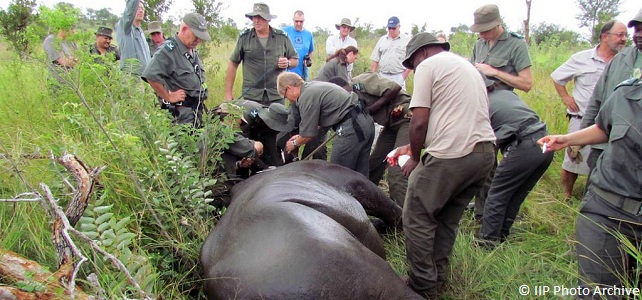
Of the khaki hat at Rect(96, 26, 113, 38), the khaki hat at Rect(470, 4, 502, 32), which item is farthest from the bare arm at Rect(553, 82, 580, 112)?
the khaki hat at Rect(96, 26, 113, 38)

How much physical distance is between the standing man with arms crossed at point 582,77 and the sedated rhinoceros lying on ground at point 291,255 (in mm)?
2541

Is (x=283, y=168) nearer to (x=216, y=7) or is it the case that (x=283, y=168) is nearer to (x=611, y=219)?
(x=611, y=219)

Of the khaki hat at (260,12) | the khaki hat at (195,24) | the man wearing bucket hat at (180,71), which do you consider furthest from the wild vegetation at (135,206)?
the khaki hat at (260,12)

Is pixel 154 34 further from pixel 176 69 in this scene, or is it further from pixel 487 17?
pixel 487 17

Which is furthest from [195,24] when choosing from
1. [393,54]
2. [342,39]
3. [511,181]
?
[342,39]

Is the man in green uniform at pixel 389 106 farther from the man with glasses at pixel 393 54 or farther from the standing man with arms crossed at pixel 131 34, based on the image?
the man with glasses at pixel 393 54

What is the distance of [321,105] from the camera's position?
416 cm

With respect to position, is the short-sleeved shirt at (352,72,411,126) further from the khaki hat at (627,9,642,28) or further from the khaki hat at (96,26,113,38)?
the khaki hat at (96,26,113,38)

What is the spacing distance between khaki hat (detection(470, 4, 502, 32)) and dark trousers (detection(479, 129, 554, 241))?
3.33 feet

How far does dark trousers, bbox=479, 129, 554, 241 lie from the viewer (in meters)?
3.35

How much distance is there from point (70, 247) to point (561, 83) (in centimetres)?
439

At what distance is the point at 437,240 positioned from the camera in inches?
116

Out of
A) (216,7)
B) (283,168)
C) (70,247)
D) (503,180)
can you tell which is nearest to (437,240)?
(503,180)

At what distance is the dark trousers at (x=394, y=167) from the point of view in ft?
13.1
